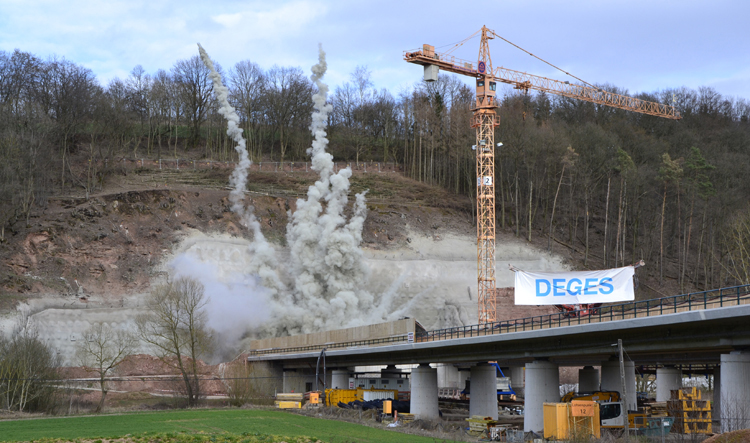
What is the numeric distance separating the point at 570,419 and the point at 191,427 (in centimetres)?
2020

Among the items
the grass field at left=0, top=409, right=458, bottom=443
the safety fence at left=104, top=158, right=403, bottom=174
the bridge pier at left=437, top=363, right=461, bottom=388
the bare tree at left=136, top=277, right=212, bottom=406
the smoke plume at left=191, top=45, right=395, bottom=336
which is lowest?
the grass field at left=0, top=409, right=458, bottom=443

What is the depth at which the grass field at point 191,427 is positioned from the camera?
115ft

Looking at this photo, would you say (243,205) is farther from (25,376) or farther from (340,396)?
(25,376)

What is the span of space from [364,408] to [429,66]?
4426cm

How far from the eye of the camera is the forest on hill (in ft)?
295

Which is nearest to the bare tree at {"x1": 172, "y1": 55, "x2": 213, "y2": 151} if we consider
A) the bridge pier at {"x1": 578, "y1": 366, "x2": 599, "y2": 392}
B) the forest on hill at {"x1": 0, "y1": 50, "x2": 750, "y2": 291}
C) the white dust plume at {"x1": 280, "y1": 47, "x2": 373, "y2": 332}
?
the forest on hill at {"x1": 0, "y1": 50, "x2": 750, "y2": 291}

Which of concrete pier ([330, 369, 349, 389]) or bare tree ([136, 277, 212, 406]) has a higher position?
bare tree ([136, 277, 212, 406])

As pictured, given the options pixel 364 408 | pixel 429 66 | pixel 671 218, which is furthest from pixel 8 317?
pixel 671 218

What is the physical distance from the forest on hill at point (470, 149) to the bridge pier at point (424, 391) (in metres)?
33.2

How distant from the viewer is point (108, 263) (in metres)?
81.6

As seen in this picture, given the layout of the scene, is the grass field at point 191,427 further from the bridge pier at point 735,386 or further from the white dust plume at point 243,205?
the white dust plume at point 243,205

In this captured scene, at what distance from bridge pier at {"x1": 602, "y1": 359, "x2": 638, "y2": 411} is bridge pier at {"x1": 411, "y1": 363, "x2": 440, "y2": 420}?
12173 mm

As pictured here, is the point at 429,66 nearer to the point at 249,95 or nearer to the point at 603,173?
the point at 603,173

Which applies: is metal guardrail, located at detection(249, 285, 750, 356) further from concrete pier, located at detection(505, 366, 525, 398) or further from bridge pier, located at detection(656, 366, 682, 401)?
concrete pier, located at detection(505, 366, 525, 398)
